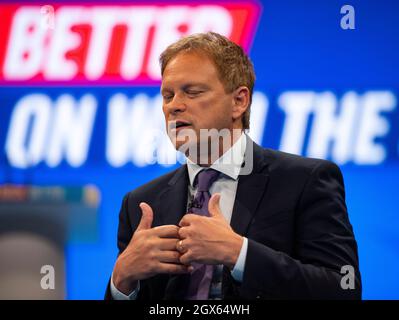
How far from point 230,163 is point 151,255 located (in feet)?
1.56

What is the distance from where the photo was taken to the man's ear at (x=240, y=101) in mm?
2160

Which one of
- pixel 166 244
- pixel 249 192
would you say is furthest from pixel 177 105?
pixel 166 244

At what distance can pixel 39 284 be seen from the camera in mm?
3701

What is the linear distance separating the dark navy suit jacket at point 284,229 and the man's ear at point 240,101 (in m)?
0.12

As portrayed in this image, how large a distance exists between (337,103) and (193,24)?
0.95 meters

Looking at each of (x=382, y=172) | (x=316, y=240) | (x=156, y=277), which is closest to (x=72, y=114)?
(x=382, y=172)

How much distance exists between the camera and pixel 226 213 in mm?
2020

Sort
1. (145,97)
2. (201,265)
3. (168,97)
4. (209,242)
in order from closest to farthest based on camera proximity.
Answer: (209,242)
(201,265)
(168,97)
(145,97)

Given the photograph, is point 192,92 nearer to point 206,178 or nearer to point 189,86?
point 189,86

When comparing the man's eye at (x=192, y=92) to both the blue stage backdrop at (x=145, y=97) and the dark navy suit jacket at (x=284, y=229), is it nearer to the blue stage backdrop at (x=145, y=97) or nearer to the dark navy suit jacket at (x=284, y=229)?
the dark navy suit jacket at (x=284, y=229)

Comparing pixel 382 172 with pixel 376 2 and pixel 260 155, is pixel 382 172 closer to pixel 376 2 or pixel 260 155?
pixel 376 2

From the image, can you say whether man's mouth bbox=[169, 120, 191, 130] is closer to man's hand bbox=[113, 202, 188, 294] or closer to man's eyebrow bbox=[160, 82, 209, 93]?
man's eyebrow bbox=[160, 82, 209, 93]

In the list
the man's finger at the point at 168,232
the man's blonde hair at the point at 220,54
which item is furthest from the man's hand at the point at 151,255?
the man's blonde hair at the point at 220,54

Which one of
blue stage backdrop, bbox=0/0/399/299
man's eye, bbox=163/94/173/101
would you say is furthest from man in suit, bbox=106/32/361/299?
blue stage backdrop, bbox=0/0/399/299
